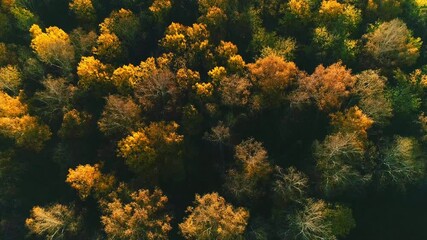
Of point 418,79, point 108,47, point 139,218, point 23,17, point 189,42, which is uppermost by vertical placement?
point 23,17

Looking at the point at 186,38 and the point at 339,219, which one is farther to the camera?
the point at 186,38

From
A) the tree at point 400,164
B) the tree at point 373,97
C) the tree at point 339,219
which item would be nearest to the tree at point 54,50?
the tree at point 373,97

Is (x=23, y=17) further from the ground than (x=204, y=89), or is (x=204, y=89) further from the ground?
(x=23, y=17)

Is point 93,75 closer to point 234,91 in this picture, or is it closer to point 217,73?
point 217,73

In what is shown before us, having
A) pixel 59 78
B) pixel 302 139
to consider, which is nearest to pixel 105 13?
pixel 59 78

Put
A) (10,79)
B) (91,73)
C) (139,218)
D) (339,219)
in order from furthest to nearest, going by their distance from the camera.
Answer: (10,79) < (91,73) < (339,219) < (139,218)

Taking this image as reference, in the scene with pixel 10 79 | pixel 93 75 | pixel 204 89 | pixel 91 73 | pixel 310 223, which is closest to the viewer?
pixel 310 223

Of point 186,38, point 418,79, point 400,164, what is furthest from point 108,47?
point 418,79
